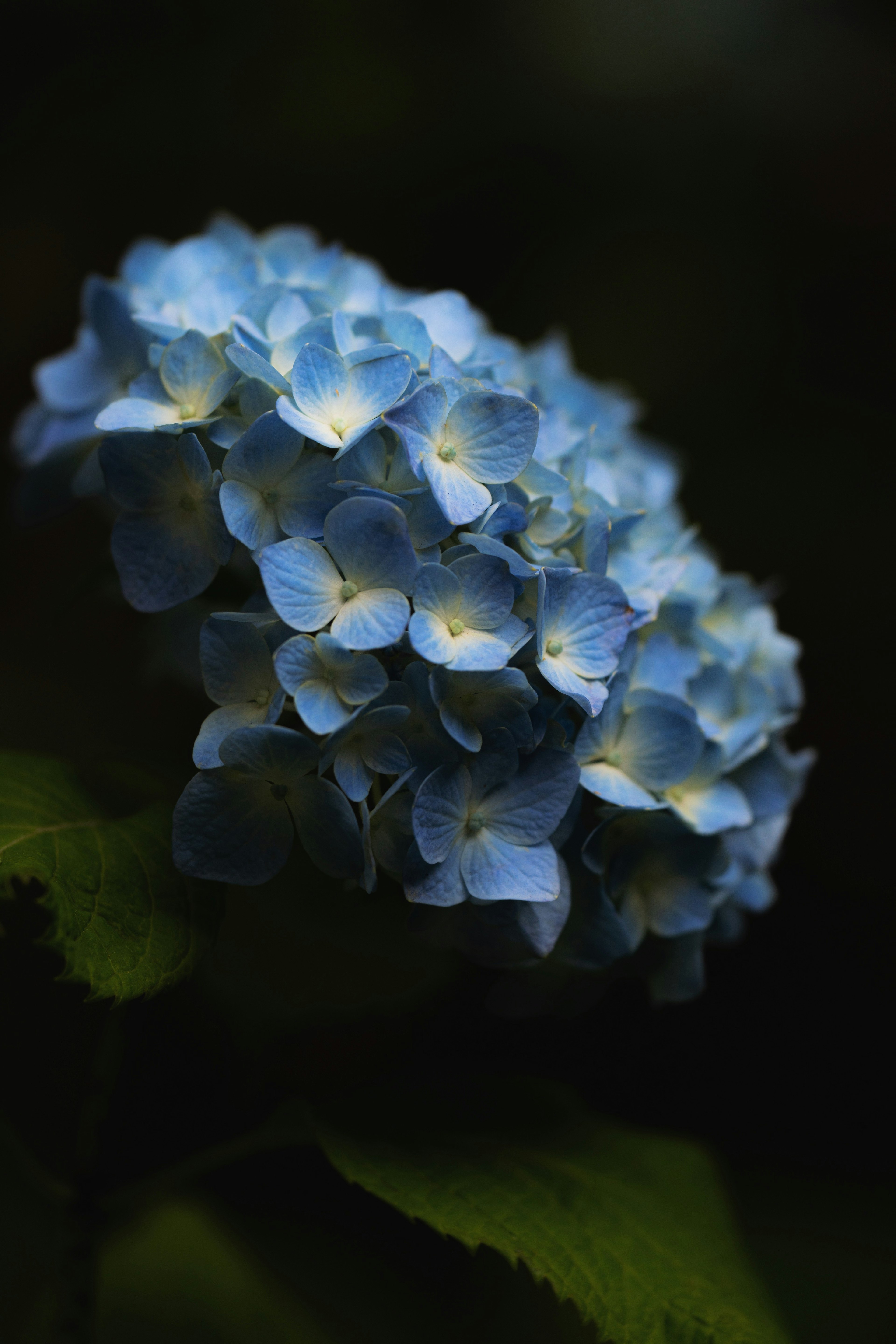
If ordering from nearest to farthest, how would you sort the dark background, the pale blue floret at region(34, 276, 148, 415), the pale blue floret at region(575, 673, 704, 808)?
the pale blue floret at region(575, 673, 704, 808) → the pale blue floret at region(34, 276, 148, 415) → the dark background

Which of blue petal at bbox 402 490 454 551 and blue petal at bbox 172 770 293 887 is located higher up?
blue petal at bbox 402 490 454 551

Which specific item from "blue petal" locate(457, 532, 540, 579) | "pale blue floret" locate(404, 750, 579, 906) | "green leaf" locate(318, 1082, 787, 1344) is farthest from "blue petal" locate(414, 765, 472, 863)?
"green leaf" locate(318, 1082, 787, 1344)

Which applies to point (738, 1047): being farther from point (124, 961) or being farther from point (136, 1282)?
point (124, 961)

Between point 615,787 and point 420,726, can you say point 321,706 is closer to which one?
point 420,726

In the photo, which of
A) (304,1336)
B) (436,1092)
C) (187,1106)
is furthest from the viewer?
(187,1106)

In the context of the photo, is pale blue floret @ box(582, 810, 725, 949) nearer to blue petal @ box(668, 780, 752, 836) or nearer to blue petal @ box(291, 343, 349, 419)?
blue petal @ box(668, 780, 752, 836)

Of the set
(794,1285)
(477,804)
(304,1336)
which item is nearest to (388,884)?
(477,804)
